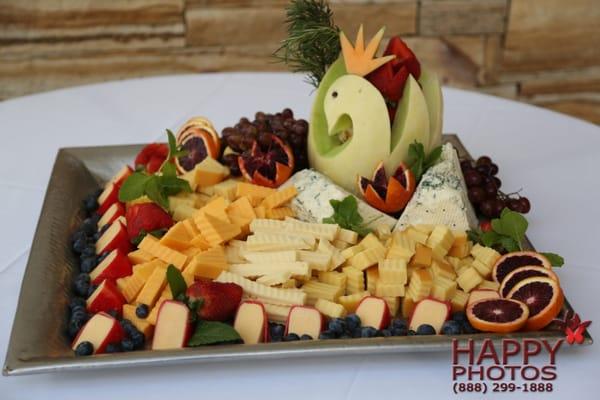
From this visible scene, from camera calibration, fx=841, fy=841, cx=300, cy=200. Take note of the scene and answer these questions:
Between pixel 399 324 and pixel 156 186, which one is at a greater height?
pixel 156 186

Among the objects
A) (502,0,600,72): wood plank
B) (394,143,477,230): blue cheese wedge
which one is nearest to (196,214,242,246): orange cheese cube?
(394,143,477,230): blue cheese wedge

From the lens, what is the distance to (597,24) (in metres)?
3.32

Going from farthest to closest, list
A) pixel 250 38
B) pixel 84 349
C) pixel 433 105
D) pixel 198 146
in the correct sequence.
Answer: pixel 250 38 < pixel 198 146 < pixel 433 105 < pixel 84 349

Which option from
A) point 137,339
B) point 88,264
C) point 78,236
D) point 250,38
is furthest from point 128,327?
point 250,38

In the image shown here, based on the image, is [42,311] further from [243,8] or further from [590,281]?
[243,8]

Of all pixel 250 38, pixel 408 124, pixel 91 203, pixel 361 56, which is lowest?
pixel 91 203

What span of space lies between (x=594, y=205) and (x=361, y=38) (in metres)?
0.60

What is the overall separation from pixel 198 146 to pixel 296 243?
1.59 ft

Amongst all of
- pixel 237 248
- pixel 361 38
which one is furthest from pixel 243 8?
pixel 237 248

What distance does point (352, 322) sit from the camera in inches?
50.5

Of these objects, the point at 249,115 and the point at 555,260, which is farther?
the point at 249,115

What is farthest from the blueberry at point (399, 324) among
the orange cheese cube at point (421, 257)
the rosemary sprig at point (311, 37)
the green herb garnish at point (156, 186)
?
the rosemary sprig at point (311, 37)

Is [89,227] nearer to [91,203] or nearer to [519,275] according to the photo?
[91,203]

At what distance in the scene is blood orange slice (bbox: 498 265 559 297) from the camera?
1349 mm
